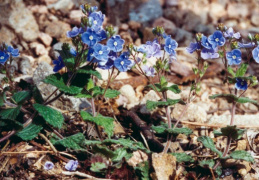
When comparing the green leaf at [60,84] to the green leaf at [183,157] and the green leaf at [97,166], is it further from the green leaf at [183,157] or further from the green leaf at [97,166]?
the green leaf at [183,157]

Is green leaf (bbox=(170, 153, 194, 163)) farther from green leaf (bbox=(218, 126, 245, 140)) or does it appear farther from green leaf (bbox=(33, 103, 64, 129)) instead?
green leaf (bbox=(33, 103, 64, 129))

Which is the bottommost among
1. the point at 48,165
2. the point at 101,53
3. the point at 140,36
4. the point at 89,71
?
the point at 48,165

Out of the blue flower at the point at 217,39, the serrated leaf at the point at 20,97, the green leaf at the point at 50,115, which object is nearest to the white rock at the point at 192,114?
the blue flower at the point at 217,39

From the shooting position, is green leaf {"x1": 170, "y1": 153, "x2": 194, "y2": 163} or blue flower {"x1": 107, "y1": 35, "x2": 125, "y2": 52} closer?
blue flower {"x1": 107, "y1": 35, "x2": 125, "y2": 52}

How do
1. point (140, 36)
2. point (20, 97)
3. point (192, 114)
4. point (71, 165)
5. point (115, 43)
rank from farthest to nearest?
point (140, 36) < point (192, 114) < point (20, 97) < point (71, 165) < point (115, 43)

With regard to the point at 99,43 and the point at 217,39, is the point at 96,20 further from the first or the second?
the point at 217,39

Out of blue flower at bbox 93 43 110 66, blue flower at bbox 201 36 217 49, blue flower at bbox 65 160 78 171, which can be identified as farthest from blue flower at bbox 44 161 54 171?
blue flower at bbox 201 36 217 49

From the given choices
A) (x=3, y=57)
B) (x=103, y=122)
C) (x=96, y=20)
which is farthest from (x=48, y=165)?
(x=96, y=20)
